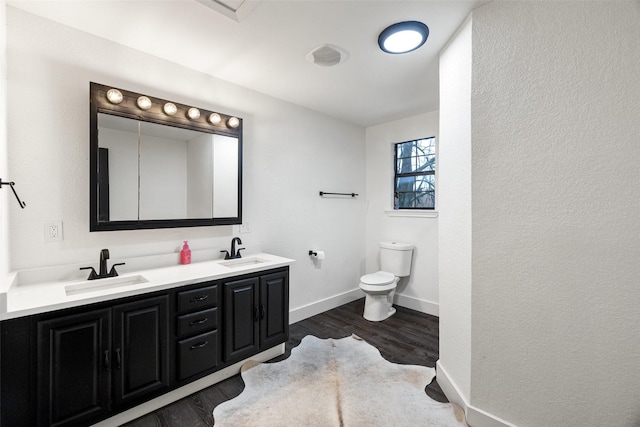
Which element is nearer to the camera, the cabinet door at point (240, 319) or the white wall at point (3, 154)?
the white wall at point (3, 154)

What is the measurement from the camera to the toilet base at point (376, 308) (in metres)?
3.17

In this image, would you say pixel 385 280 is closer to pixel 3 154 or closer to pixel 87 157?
pixel 87 157

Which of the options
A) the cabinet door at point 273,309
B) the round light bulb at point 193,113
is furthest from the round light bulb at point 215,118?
the cabinet door at point 273,309

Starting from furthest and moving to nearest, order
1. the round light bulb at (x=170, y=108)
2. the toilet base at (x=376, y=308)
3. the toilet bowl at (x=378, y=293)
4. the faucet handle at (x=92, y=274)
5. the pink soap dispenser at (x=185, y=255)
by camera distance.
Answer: the toilet base at (x=376, y=308), the toilet bowl at (x=378, y=293), the pink soap dispenser at (x=185, y=255), the round light bulb at (x=170, y=108), the faucet handle at (x=92, y=274)

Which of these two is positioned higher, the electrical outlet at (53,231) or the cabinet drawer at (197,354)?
the electrical outlet at (53,231)

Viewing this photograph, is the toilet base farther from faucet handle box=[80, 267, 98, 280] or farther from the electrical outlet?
the electrical outlet

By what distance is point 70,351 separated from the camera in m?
1.45

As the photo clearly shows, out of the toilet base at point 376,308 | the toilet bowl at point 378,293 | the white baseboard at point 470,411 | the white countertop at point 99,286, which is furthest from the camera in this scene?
the toilet base at point 376,308

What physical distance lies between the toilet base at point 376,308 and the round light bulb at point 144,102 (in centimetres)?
272

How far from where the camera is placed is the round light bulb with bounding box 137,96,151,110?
2002 mm

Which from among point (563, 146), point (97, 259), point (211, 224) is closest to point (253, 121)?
point (211, 224)

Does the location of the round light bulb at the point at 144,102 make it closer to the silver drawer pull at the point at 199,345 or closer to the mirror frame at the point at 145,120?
the mirror frame at the point at 145,120

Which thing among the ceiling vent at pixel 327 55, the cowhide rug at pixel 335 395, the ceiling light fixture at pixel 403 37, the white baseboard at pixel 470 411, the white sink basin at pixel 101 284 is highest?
the ceiling vent at pixel 327 55

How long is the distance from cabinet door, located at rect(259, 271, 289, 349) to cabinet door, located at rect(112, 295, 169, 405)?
2.32ft
